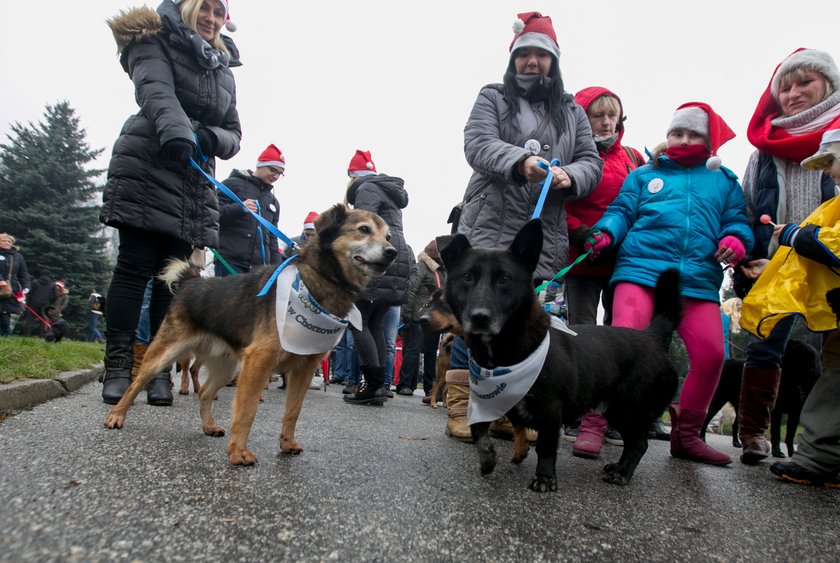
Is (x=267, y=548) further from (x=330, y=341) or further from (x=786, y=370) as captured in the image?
(x=786, y=370)

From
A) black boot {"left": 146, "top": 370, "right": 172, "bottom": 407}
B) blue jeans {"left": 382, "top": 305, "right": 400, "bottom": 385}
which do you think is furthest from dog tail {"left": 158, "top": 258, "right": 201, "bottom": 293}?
blue jeans {"left": 382, "top": 305, "right": 400, "bottom": 385}

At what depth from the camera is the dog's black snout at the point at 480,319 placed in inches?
109

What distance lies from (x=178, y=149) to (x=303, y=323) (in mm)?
1902

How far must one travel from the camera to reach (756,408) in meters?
4.22

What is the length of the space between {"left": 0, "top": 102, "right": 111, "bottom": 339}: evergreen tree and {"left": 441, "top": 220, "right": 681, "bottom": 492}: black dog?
23.3 m

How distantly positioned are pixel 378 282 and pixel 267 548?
4.87 m

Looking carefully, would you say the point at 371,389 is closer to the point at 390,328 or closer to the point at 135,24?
the point at 390,328

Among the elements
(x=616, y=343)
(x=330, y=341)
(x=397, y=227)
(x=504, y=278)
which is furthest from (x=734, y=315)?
(x=330, y=341)

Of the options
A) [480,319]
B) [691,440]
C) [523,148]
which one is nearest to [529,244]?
[480,319]

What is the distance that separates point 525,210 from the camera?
13.3ft

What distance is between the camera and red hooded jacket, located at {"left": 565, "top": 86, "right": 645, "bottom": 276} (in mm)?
4609

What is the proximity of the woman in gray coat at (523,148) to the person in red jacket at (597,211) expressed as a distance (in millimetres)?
457

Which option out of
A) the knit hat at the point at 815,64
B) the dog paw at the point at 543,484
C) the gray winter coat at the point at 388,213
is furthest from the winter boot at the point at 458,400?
the knit hat at the point at 815,64

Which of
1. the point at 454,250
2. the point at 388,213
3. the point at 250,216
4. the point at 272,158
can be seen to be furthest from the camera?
the point at 272,158
